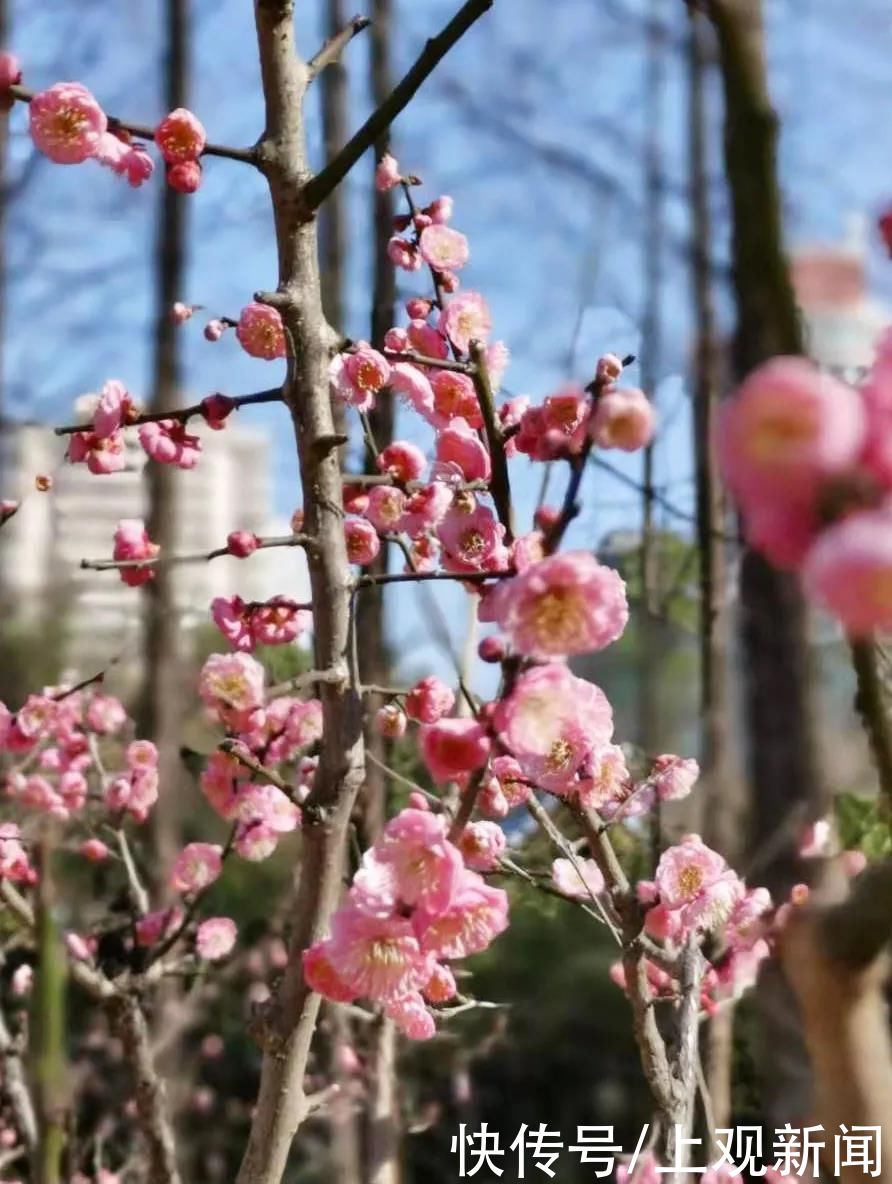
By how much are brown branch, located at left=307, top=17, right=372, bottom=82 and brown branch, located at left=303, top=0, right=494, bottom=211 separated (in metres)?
0.13

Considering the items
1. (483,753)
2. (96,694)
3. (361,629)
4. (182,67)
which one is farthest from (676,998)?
(182,67)

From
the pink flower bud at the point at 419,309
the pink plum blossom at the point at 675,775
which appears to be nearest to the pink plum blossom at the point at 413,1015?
the pink plum blossom at the point at 675,775

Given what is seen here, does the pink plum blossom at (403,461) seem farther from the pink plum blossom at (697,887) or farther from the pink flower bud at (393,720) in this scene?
the pink plum blossom at (697,887)

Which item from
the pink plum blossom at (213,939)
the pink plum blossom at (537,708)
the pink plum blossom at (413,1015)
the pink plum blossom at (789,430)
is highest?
the pink plum blossom at (789,430)

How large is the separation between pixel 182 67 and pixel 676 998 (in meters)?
3.14

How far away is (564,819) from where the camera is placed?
2150mm

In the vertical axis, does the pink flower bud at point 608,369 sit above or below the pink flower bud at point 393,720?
above

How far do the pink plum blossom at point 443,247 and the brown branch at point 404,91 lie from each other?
0.33 m

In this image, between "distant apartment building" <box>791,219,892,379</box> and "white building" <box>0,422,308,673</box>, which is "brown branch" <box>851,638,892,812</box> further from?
"white building" <box>0,422,308,673</box>

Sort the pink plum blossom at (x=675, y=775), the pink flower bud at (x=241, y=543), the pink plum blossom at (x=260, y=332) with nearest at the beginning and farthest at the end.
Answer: the pink flower bud at (x=241, y=543) → the pink plum blossom at (x=260, y=332) → the pink plum blossom at (x=675, y=775)

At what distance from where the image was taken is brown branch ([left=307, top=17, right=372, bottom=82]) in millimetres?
1123

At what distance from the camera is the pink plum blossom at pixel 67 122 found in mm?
1137

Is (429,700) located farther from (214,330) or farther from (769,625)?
(769,625)

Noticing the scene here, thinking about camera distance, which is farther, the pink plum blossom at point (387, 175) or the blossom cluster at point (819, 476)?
the pink plum blossom at point (387, 175)
